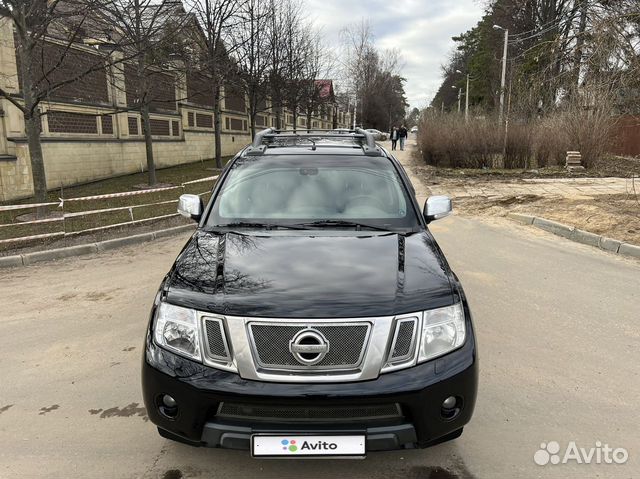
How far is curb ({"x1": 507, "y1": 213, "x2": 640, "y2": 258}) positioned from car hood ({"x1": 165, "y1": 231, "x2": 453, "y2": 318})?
5.81 m

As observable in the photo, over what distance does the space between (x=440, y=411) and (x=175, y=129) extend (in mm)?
25260

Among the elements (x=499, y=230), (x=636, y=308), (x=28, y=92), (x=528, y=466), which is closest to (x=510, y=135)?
(x=499, y=230)

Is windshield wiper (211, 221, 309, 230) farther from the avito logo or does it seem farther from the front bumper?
the avito logo

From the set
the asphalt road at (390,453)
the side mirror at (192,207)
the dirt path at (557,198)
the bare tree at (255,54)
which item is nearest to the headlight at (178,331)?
the asphalt road at (390,453)

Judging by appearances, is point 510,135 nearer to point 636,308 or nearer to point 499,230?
point 499,230

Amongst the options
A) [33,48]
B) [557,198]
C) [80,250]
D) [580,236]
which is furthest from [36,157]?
[557,198]

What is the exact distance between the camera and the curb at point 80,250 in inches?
284

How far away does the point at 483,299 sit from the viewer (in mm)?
5383

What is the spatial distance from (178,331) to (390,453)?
55.7 inches

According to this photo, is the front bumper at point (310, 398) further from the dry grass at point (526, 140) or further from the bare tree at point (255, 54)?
→ the bare tree at point (255, 54)

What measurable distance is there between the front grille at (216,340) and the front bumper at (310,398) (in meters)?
0.08

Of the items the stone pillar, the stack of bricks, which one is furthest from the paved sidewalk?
the stone pillar

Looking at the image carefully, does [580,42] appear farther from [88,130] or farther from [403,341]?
[88,130]

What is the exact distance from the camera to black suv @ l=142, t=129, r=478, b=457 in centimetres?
225
